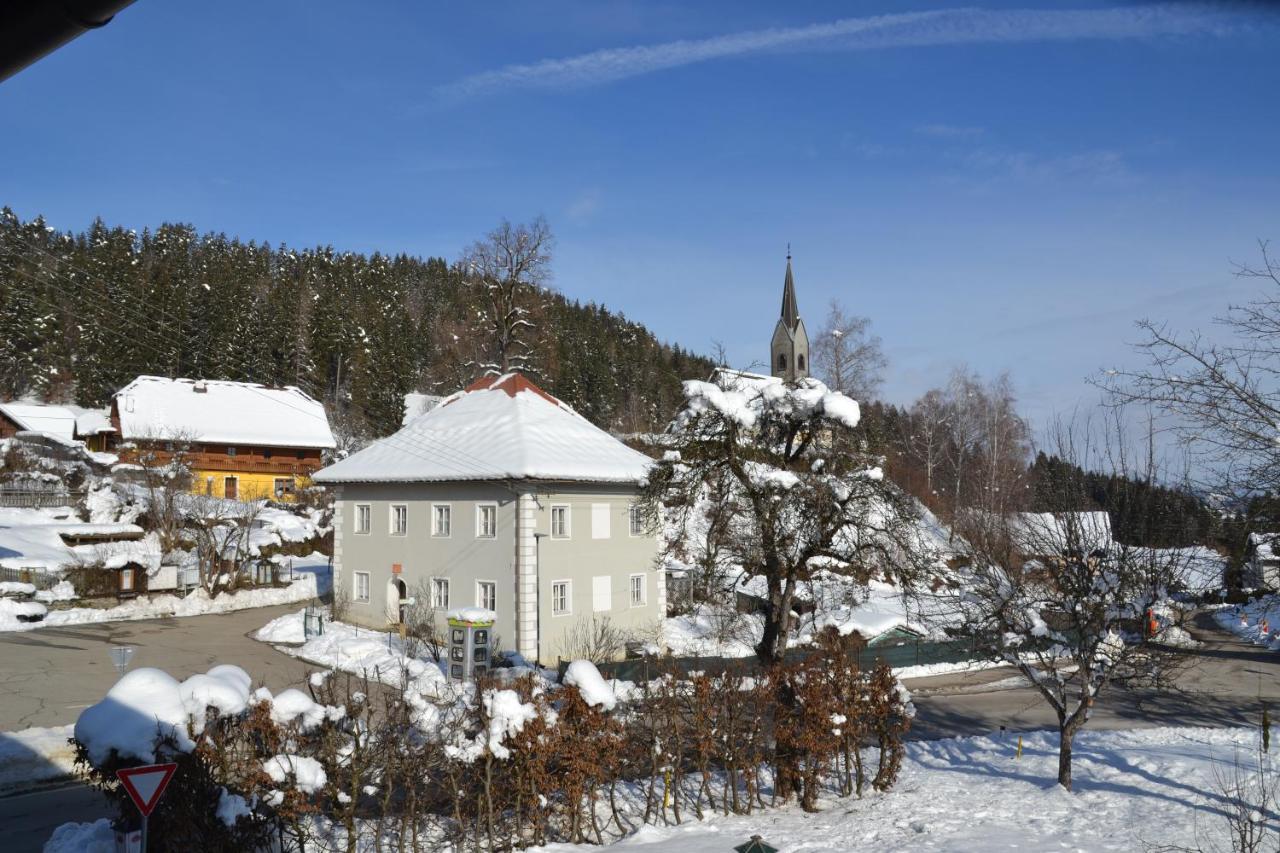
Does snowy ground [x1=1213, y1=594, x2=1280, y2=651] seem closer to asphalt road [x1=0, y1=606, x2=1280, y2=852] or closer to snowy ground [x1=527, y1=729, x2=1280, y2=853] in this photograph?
asphalt road [x1=0, y1=606, x2=1280, y2=852]

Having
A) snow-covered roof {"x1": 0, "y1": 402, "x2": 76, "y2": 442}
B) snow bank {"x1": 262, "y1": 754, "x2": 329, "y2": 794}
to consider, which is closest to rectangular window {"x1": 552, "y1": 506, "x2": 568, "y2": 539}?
snow bank {"x1": 262, "y1": 754, "x2": 329, "y2": 794}

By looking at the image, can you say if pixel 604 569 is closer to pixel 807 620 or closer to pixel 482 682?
pixel 807 620

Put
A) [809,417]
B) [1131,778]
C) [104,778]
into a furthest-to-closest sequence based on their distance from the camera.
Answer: [809,417], [1131,778], [104,778]

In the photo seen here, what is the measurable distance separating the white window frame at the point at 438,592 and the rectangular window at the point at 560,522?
154 inches

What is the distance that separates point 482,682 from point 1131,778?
10.3 metres

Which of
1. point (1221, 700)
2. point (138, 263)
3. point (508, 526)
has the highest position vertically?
point (138, 263)

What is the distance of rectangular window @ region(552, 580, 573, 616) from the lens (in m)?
27.0

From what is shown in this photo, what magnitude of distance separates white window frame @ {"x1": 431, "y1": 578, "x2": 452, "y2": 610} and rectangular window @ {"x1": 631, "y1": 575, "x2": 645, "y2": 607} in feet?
18.9

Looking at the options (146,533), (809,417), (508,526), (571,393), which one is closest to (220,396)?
(146,533)

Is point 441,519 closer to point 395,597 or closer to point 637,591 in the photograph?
point 395,597

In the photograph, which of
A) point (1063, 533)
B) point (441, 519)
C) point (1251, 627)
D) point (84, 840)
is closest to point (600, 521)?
point (441, 519)

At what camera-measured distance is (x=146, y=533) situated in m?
41.1

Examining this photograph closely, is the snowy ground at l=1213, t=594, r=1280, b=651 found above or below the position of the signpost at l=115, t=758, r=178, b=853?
below

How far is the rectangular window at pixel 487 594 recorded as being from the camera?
26859mm
